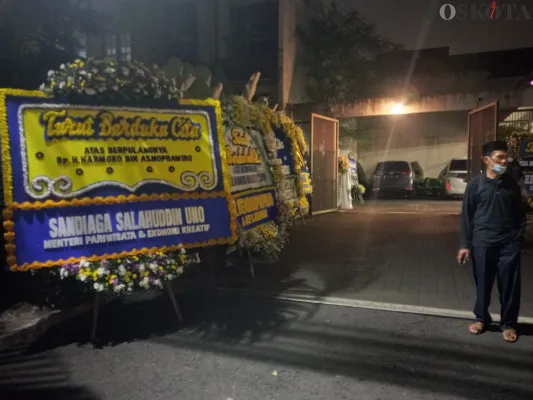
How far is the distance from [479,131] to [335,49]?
24.9ft

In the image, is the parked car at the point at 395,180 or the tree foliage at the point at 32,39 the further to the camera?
the parked car at the point at 395,180

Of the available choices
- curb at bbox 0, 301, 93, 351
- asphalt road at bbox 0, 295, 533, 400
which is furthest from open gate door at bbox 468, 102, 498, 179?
curb at bbox 0, 301, 93, 351

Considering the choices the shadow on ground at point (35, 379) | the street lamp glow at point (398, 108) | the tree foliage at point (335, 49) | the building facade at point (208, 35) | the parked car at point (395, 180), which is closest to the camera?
the shadow on ground at point (35, 379)

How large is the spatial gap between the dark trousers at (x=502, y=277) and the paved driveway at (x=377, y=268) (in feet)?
2.12

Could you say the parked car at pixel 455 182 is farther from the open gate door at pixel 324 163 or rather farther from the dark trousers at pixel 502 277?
the dark trousers at pixel 502 277

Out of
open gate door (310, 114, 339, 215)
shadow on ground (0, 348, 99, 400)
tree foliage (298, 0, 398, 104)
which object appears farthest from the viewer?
tree foliage (298, 0, 398, 104)

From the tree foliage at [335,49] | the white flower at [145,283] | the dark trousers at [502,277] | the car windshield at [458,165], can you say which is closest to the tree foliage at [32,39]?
the white flower at [145,283]

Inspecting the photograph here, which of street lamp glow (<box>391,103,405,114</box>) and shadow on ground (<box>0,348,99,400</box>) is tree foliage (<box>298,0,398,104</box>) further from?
shadow on ground (<box>0,348,99,400</box>)

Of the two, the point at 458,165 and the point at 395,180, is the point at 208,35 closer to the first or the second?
the point at 395,180

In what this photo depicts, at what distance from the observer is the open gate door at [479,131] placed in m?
9.38

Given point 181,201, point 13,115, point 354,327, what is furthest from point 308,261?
point 13,115

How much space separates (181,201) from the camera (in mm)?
4410

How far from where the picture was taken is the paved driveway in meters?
5.20

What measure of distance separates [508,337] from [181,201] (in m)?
3.31
